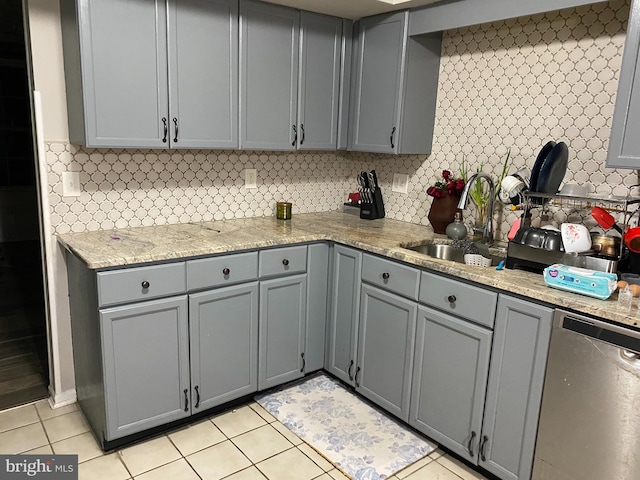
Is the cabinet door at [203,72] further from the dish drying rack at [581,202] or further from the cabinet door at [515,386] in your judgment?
the cabinet door at [515,386]

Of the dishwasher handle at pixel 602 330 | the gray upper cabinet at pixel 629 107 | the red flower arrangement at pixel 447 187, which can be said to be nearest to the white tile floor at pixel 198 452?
the dishwasher handle at pixel 602 330

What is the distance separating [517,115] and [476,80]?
35 cm

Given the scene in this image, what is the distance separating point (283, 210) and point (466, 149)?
46.3 inches

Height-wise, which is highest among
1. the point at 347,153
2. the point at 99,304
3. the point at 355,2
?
the point at 355,2

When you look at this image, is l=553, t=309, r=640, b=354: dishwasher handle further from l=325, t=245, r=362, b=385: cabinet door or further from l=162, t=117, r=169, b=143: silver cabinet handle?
l=162, t=117, r=169, b=143: silver cabinet handle

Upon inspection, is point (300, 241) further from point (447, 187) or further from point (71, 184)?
point (71, 184)

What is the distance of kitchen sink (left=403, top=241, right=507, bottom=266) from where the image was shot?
8.36 feet

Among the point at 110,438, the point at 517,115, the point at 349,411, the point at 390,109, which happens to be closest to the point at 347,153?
the point at 390,109

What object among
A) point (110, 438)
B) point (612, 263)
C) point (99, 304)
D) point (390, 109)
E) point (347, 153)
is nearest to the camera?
point (612, 263)

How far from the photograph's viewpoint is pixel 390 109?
2949 millimetres

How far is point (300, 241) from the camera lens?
269cm

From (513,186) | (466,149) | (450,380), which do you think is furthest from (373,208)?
(450,380)

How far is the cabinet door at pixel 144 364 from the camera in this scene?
2.17 metres

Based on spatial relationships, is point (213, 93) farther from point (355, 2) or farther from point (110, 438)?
point (110, 438)
